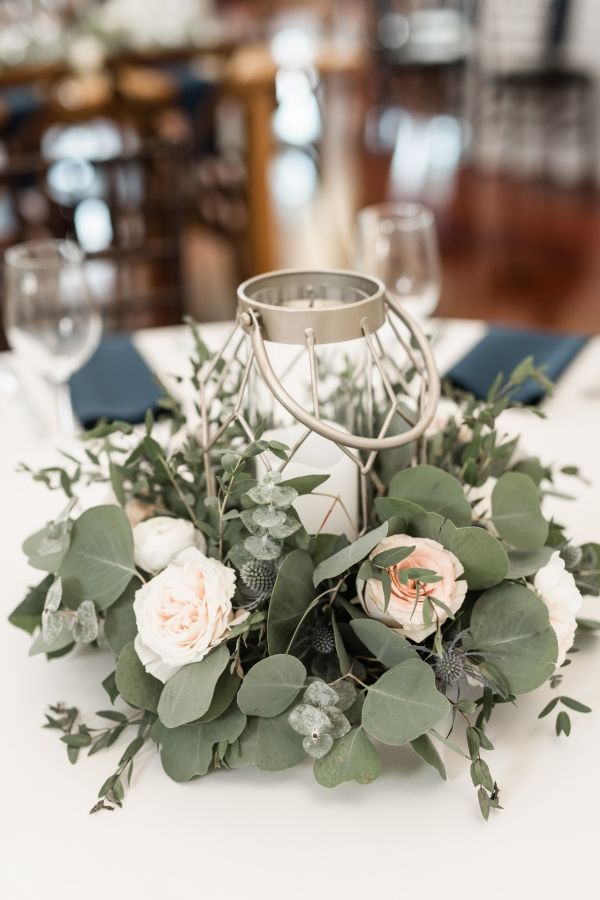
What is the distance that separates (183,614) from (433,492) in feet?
0.56

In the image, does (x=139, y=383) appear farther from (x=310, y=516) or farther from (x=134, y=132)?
(x=134, y=132)

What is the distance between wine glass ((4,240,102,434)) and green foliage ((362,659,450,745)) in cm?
61

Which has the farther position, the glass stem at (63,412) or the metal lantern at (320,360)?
the glass stem at (63,412)

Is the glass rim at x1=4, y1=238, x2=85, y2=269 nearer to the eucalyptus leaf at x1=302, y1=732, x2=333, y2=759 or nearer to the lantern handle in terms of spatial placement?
the lantern handle

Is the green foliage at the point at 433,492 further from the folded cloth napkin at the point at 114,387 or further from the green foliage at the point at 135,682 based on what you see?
the folded cloth napkin at the point at 114,387

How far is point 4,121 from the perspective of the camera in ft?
11.2

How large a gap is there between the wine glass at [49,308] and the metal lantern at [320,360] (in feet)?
1.14

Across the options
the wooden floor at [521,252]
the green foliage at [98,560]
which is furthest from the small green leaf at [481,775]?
the wooden floor at [521,252]

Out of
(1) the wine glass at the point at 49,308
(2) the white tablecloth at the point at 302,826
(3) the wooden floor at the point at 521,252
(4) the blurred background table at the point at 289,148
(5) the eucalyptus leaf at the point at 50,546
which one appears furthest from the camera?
(3) the wooden floor at the point at 521,252

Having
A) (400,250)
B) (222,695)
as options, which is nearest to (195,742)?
(222,695)

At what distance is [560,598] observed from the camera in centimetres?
59

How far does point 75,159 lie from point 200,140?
103 cm

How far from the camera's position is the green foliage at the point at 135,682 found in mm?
564

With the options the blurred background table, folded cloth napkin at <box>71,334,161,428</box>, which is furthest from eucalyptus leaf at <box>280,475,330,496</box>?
the blurred background table
